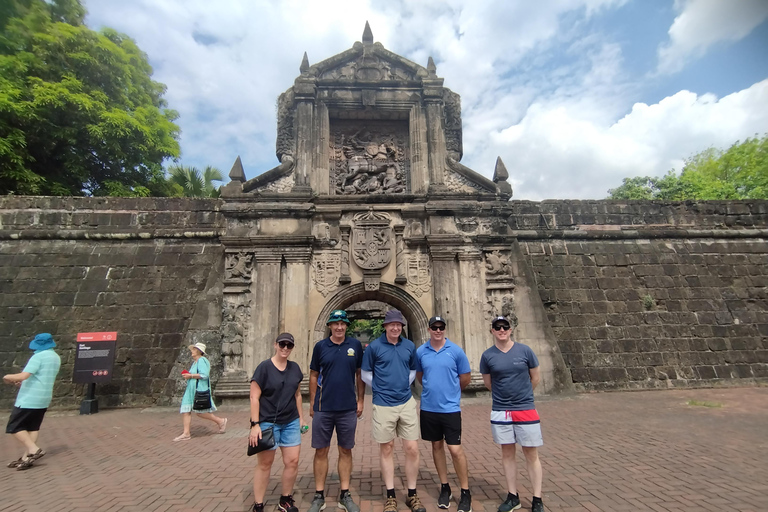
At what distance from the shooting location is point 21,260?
11203 millimetres

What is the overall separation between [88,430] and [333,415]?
240 inches

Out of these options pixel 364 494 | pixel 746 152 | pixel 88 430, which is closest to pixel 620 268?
pixel 364 494

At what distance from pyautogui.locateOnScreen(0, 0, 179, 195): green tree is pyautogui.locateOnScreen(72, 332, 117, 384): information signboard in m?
10.2

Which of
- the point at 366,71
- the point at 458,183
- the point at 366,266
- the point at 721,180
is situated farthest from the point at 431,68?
the point at 721,180

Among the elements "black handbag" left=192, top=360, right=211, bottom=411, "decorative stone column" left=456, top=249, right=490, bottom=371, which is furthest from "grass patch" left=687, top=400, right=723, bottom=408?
"black handbag" left=192, top=360, right=211, bottom=411

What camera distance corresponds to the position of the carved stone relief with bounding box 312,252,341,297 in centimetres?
956

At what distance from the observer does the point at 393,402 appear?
407 centimetres

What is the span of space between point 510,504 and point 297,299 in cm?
658

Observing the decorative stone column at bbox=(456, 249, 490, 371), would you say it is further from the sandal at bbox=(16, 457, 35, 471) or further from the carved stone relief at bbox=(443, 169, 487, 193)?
the sandal at bbox=(16, 457, 35, 471)

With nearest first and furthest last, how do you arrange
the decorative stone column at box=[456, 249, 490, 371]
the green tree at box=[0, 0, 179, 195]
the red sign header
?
1. the red sign header
2. the decorative stone column at box=[456, 249, 490, 371]
3. the green tree at box=[0, 0, 179, 195]

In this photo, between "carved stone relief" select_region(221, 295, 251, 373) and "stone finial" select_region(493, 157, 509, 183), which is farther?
"stone finial" select_region(493, 157, 509, 183)

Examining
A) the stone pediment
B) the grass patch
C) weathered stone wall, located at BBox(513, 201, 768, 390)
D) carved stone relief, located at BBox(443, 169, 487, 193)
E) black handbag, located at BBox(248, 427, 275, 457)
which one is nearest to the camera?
black handbag, located at BBox(248, 427, 275, 457)

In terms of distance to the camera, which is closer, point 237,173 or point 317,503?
point 317,503

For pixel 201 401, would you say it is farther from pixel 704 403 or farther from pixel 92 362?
pixel 704 403
